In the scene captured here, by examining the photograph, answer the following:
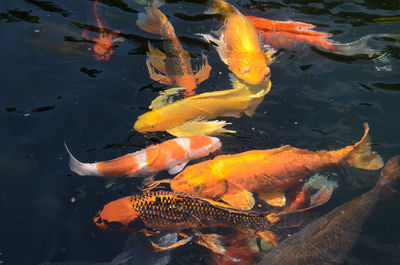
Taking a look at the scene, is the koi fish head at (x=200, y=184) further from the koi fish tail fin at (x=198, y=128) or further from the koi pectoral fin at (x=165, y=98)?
the koi pectoral fin at (x=165, y=98)

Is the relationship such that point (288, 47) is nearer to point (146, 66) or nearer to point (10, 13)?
point (146, 66)

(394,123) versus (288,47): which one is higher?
(288,47)

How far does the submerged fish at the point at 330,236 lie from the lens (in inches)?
142

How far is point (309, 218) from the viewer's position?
412 centimetres

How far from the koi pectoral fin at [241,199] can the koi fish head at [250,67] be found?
171 cm

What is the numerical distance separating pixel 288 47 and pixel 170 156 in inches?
112

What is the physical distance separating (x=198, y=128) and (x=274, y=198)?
1.37m

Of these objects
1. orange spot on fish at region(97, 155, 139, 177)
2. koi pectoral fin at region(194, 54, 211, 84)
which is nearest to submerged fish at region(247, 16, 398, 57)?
koi pectoral fin at region(194, 54, 211, 84)

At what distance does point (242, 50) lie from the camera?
5309 mm

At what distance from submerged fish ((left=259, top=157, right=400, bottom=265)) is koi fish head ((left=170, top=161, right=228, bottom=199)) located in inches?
37.3

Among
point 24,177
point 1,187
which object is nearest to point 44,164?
point 24,177

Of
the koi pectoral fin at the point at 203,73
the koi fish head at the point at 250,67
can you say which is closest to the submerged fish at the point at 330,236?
the koi fish head at the point at 250,67

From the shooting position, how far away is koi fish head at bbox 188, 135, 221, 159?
4520mm

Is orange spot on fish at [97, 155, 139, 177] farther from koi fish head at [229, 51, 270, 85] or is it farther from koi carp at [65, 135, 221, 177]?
koi fish head at [229, 51, 270, 85]
